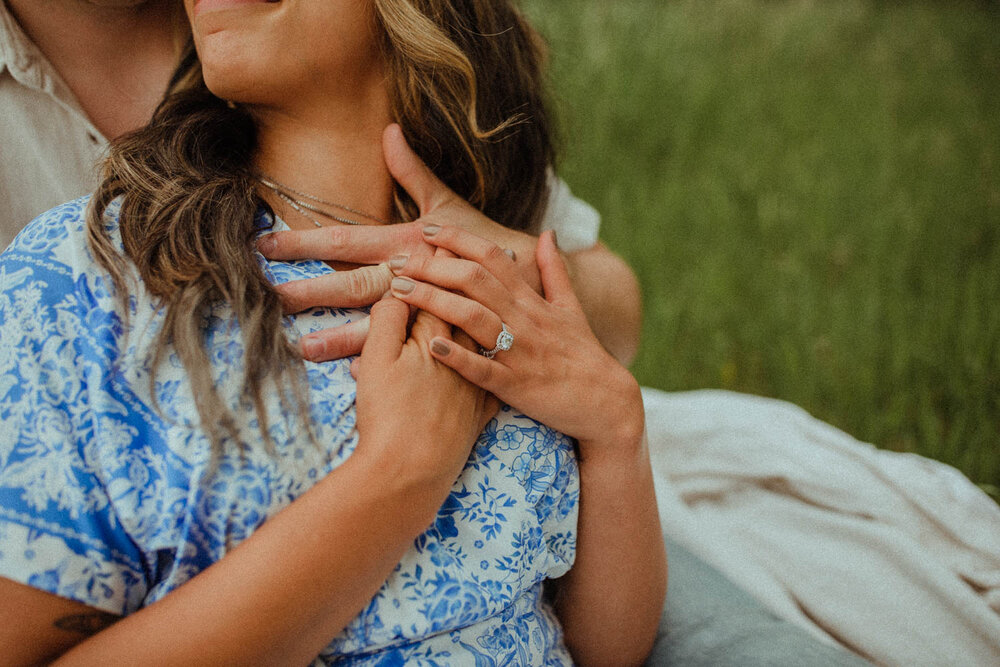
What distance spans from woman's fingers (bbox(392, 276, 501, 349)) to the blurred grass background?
1159 mm

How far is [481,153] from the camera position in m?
1.78

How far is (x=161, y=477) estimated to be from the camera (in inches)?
45.7

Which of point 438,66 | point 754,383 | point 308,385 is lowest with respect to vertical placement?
point 754,383

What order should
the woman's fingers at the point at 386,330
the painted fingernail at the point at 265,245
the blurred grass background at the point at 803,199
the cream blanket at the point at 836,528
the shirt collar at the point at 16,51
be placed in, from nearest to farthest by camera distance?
1. the woman's fingers at the point at 386,330
2. the painted fingernail at the point at 265,245
3. the shirt collar at the point at 16,51
4. the cream blanket at the point at 836,528
5. the blurred grass background at the point at 803,199

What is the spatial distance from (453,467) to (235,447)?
1.06 feet

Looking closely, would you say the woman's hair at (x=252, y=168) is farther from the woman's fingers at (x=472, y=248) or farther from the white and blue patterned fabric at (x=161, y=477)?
the woman's fingers at (x=472, y=248)

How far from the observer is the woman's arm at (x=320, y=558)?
1071mm

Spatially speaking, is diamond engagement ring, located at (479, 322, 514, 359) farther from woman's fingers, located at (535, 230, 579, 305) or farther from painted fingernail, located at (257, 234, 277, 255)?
painted fingernail, located at (257, 234, 277, 255)

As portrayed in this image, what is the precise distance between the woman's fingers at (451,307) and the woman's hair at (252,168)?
206 millimetres

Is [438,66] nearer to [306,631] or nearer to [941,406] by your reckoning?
[306,631]

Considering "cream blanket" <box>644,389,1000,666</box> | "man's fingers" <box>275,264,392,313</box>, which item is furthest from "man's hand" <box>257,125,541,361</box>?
"cream blanket" <box>644,389,1000,666</box>

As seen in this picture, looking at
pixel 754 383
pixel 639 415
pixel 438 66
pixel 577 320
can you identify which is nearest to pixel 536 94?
pixel 438 66

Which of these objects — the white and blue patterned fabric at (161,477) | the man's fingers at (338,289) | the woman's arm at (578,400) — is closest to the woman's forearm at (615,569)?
the woman's arm at (578,400)

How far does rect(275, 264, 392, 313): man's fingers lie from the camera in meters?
1.34
